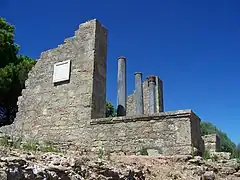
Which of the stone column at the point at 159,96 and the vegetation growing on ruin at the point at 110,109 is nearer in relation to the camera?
the stone column at the point at 159,96

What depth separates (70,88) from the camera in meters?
9.00

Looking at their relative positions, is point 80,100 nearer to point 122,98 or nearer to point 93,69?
point 93,69

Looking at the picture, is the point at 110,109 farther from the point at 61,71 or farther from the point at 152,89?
the point at 61,71

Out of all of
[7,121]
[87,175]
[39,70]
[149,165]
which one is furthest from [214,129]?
[87,175]

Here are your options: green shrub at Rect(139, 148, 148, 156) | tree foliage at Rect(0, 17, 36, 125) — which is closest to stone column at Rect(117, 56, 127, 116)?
green shrub at Rect(139, 148, 148, 156)

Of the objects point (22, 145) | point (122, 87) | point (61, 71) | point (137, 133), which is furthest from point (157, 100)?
→ point (22, 145)

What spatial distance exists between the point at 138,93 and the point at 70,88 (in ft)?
13.0

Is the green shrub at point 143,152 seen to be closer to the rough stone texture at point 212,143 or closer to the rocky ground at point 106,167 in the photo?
the rocky ground at point 106,167

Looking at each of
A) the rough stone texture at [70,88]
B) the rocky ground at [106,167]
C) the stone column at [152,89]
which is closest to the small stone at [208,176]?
the rocky ground at [106,167]

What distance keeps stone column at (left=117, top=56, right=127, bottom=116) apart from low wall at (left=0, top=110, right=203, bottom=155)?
1.77 meters

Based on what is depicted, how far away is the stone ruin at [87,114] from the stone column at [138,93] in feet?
5.93

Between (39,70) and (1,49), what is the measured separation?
715 centimetres

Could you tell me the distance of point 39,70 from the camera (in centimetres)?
1005

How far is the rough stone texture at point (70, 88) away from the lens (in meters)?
8.66
